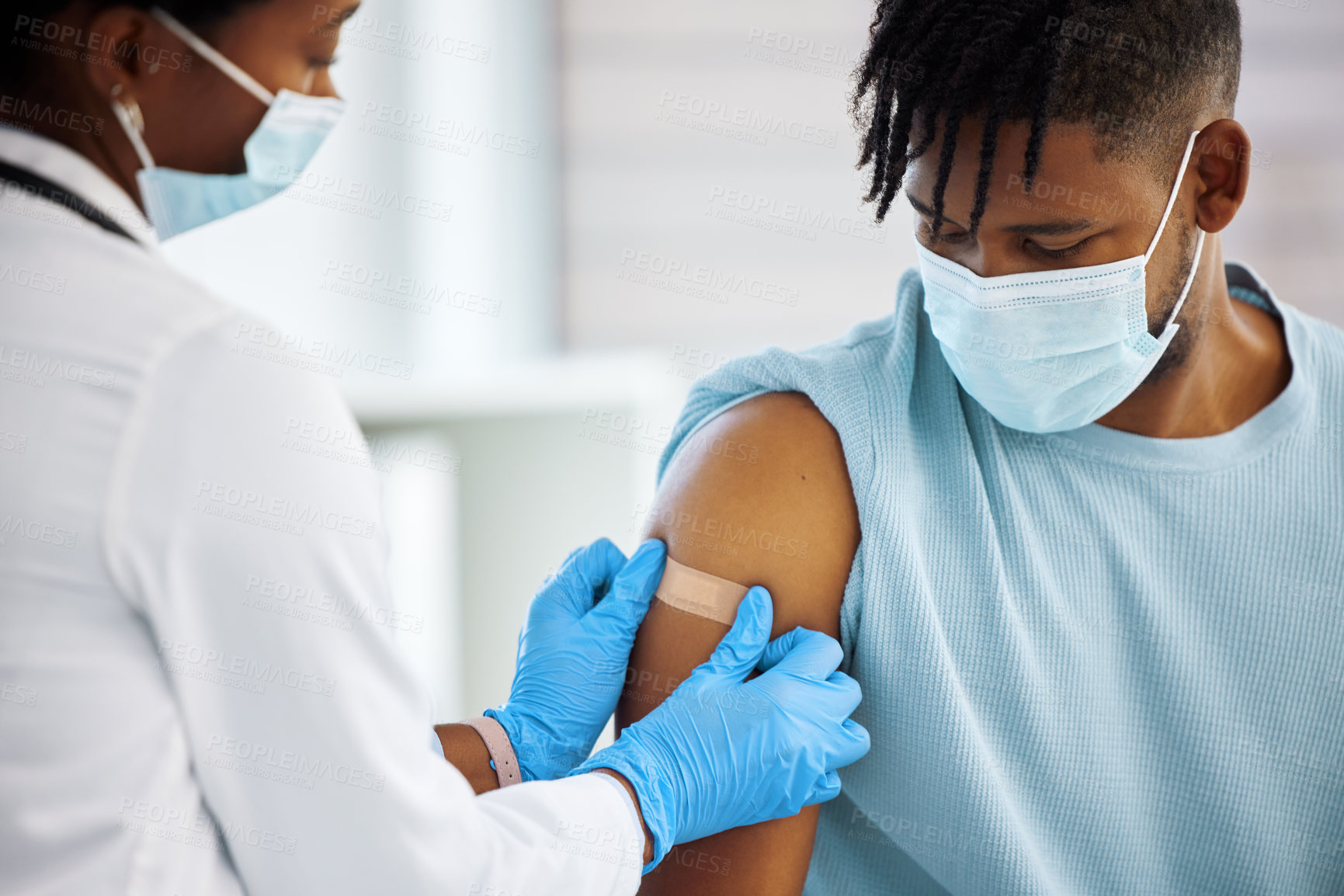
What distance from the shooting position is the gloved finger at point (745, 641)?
1.14m

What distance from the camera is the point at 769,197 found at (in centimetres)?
351

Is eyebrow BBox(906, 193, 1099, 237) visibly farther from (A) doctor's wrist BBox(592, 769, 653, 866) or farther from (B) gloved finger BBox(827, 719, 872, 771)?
(A) doctor's wrist BBox(592, 769, 653, 866)

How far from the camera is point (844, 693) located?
1137mm

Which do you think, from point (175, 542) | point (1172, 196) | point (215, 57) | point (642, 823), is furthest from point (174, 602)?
point (1172, 196)

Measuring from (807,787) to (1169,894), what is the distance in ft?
1.59

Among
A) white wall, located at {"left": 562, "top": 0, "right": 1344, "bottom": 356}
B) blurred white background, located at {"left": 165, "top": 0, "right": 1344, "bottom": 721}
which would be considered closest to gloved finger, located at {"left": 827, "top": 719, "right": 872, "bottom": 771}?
blurred white background, located at {"left": 165, "top": 0, "right": 1344, "bottom": 721}

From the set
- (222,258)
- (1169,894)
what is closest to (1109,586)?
(1169,894)

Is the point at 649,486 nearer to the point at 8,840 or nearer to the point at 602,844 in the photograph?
A: the point at 602,844

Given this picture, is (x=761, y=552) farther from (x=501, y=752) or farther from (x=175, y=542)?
(x=175, y=542)

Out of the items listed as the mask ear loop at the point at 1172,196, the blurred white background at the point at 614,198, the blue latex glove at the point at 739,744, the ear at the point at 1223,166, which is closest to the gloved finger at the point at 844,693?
the blue latex glove at the point at 739,744

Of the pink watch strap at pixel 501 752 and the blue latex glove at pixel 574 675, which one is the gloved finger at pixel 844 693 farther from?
the pink watch strap at pixel 501 752

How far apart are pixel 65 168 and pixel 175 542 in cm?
29

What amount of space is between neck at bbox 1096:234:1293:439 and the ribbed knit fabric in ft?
0.11

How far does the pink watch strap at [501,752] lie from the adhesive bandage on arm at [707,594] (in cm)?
28
